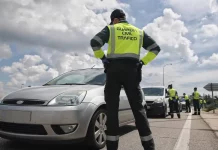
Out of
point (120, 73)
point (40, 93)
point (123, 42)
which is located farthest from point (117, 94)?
A: point (40, 93)

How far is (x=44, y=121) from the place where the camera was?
3.93 metres

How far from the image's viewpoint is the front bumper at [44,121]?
3943 millimetres

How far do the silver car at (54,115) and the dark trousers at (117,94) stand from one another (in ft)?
2.70

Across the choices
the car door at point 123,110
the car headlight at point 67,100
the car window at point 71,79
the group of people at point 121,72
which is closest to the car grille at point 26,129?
the car headlight at point 67,100

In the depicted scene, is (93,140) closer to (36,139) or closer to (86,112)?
(86,112)

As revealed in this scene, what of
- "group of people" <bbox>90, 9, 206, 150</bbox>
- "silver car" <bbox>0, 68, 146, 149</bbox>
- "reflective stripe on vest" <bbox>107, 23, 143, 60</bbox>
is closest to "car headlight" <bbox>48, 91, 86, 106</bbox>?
"silver car" <bbox>0, 68, 146, 149</bbox>

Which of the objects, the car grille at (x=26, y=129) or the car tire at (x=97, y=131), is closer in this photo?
the car grille at (x=26, y=129)

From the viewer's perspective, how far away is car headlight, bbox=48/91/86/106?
4098mm

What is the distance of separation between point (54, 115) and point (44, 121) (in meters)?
→ 0.17

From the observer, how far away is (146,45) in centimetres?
373

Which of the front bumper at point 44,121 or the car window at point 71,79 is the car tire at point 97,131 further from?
the car window at point 71,79

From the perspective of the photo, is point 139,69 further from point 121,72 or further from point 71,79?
point 71,79

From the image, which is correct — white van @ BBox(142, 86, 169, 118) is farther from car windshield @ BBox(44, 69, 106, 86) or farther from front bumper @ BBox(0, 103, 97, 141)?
front bumper @ BBox(0, 103, 97, 141)

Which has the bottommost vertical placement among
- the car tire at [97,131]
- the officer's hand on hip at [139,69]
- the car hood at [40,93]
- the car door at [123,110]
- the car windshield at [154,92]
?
the car tire at [97,131]
